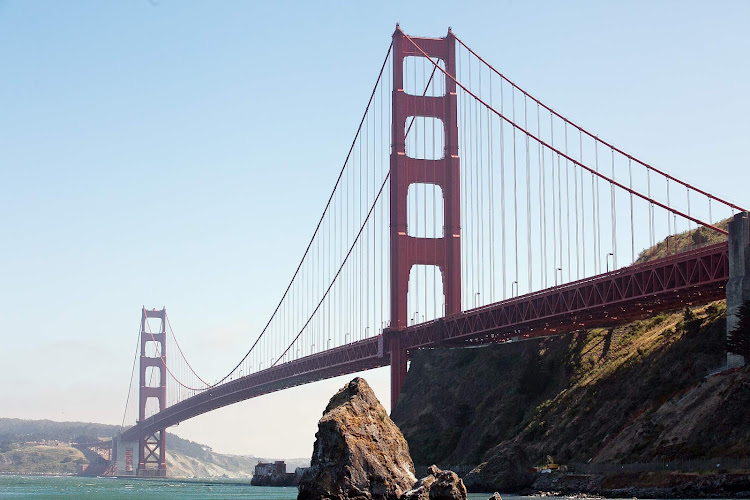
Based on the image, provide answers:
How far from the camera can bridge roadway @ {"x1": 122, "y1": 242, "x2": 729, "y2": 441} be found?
60375mm

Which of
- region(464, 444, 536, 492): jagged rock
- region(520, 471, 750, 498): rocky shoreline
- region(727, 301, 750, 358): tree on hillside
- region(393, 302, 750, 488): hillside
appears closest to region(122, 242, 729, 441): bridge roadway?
region(393, 302, 750, 488): hillside

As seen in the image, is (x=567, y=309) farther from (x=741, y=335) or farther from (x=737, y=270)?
(x=741, y=335)

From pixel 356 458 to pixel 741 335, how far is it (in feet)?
70.8

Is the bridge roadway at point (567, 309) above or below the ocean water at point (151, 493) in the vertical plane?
above

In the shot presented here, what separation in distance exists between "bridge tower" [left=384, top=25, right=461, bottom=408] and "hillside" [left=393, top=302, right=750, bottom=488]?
12.4 feet

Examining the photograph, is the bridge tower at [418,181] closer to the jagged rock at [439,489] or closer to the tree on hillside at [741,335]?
the tree on hillside at [741,335]

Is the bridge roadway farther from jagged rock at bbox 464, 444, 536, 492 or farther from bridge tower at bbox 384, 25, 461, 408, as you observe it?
jagged rock at bbox 464, 444, 536, 492

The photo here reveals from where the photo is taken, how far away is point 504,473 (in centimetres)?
6600

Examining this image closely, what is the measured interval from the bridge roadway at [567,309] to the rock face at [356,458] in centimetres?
2134

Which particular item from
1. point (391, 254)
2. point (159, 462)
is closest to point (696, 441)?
point (391, 254)

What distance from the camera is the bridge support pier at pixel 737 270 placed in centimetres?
5603

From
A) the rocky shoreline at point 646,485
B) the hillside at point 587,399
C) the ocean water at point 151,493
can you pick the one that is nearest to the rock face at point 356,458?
the ocean water at point 151,493

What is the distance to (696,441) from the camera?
52094 millimetres

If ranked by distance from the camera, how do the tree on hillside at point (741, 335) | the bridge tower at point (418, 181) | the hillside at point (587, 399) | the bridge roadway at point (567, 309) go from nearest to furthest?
the hillside at point (587, 399) → the tree on hillside at point (741, 335) → the bridge roadway at point (567, 309) → the bridge tower at point (418, 181)
